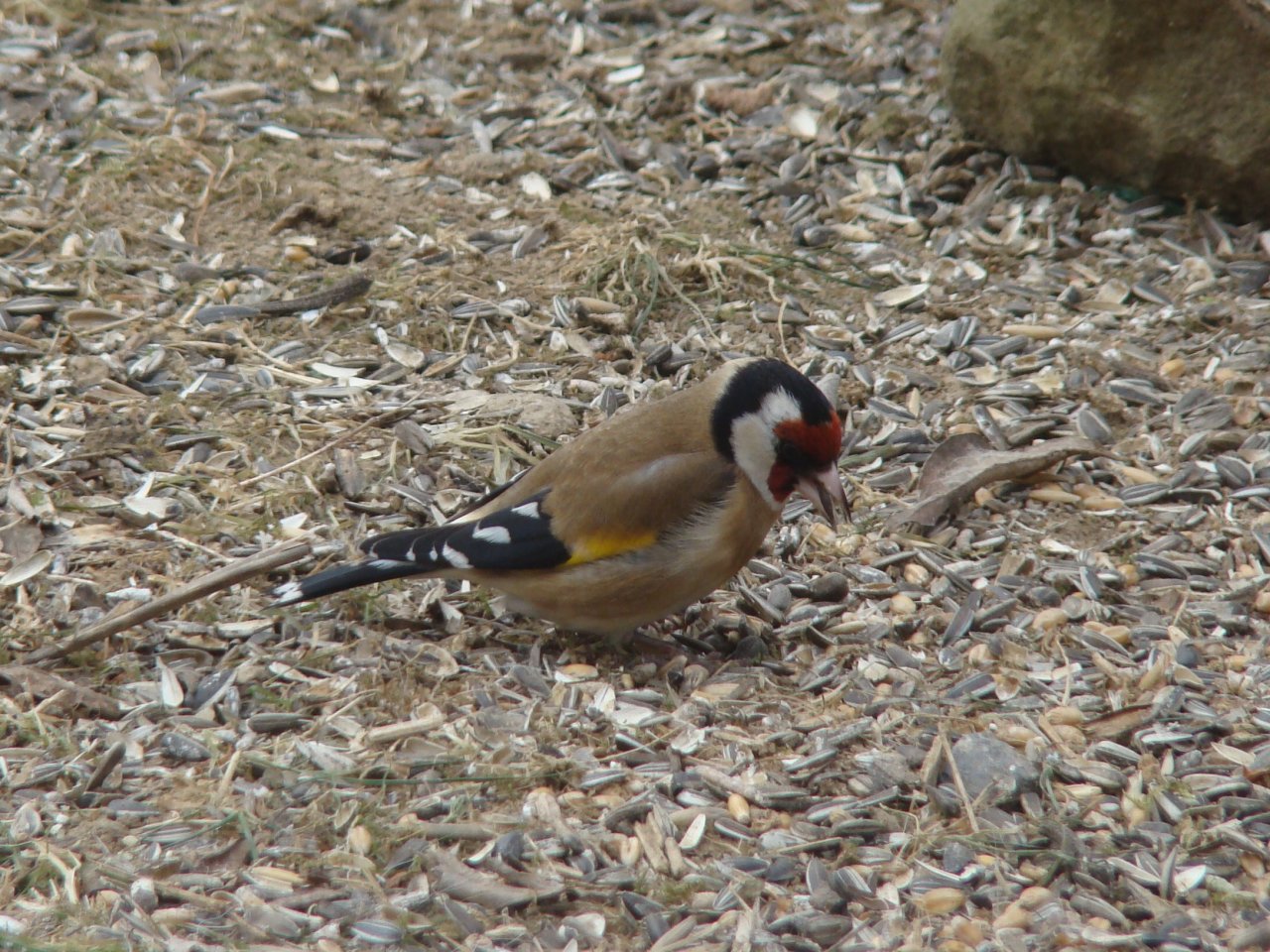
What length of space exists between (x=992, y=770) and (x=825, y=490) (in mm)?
1011

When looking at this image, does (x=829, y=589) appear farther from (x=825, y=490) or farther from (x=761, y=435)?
(x=761, y=435)

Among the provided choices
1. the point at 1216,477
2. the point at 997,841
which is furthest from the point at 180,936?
the point at 1216,477

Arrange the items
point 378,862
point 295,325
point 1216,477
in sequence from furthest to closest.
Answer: point 295,325 → point 1216,477 → point 378,862

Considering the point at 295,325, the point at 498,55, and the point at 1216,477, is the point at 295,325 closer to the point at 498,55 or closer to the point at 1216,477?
the point at 498,55

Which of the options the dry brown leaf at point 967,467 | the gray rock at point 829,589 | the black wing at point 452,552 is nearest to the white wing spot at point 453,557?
the black wing at point 452,552

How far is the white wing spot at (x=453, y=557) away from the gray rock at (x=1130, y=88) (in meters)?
3.53

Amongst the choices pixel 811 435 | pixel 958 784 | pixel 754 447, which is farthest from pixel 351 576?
pixel 958 784

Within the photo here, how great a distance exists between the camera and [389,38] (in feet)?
24.3

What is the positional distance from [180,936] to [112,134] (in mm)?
4229

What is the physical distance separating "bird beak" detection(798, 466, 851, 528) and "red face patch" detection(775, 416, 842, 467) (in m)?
0.07

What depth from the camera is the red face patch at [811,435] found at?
14.3 feet

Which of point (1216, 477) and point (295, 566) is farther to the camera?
point (1216, 477)

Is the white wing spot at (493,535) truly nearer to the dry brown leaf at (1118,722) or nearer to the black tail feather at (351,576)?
the black tail feather at (351,576)

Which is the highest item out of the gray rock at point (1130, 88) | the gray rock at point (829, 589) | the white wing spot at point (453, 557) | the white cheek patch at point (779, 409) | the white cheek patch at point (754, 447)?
the gray rock at point (1130, 88)
